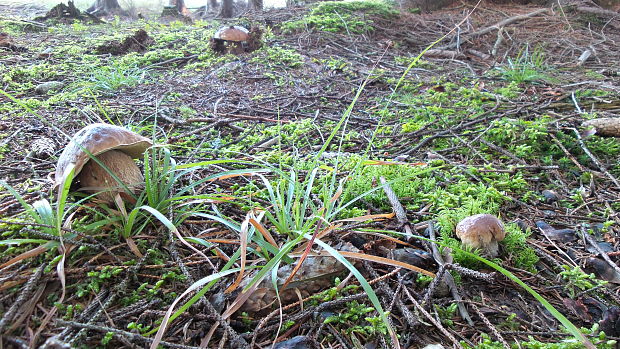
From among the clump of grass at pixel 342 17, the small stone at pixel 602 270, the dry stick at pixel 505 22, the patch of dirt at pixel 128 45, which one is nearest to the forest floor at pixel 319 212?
the small stone at pixel 602 270

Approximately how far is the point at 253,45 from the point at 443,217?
429 cm

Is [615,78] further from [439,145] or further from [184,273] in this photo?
[184,273]

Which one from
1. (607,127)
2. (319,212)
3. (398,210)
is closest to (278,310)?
(319,212)

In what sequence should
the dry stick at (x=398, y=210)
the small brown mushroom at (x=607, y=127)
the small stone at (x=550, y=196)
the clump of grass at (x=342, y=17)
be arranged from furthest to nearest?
the clump of grass at (x=342, y=17) → the small brown mushroom at (x=607, y=127) → the small stone at (x=550, y=196) → the dry stick at (x=398, y=210)

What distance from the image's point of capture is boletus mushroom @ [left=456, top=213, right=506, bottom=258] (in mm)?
1322

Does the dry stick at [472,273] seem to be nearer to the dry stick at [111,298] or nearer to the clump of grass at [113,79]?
the dry stick at [111,298]

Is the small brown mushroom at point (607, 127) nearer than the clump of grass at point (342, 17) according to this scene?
Yes

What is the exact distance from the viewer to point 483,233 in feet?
4.34

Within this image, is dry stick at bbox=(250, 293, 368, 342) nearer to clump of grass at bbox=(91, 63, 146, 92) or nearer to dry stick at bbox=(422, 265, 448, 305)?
dry stick at bbox=(422, 265, 448, 305)

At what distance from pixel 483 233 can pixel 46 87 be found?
3.98 metres

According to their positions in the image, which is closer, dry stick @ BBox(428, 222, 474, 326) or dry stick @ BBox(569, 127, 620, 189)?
dry stick @ BBox(428, 222, 474, 326)

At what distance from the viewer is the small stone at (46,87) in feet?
11.0

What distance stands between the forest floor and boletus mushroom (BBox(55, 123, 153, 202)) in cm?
7

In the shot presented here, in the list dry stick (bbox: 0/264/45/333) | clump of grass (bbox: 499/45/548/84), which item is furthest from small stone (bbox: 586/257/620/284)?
clump of grass (bbox: 499/45/548/84)
